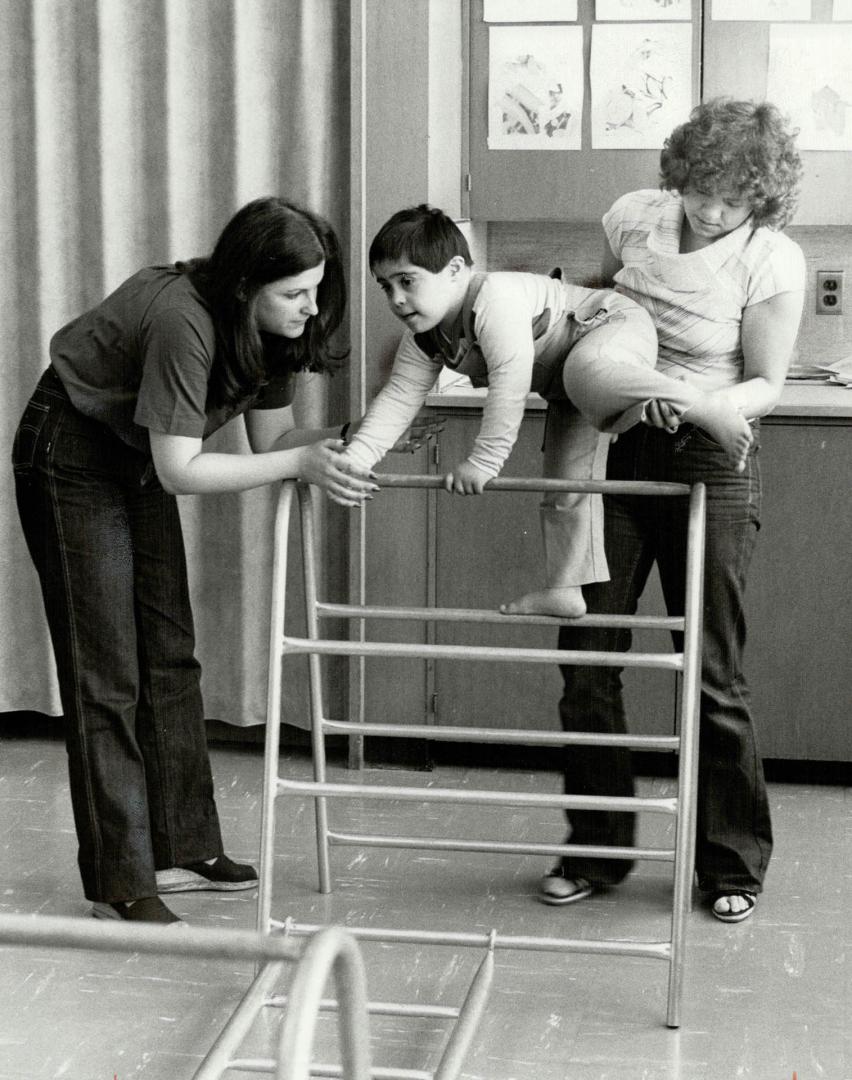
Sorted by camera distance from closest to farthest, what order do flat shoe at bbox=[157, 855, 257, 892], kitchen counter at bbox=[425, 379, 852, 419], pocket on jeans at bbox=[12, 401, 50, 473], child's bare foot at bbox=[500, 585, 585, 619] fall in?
child's bare foot at bbox=[500, 585, 585, 619], pocket on jeans at bbox=[12, 401, 50, 473], flat shoe at bbox=[157, 855, 257, 892], kitchen counter at bbox=[425, 379, 852, 419]

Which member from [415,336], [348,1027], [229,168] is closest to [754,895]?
[415,336]

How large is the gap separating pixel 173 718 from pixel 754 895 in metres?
1.15

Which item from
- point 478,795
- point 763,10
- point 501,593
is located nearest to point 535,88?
point 763,10

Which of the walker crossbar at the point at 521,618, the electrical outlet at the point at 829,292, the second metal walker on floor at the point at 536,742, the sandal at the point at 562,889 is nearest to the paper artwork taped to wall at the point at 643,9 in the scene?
the electrical outlet at the point at 829,292

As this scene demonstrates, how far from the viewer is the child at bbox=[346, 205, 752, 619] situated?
2434 mm

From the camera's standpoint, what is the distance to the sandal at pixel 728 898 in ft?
9.20

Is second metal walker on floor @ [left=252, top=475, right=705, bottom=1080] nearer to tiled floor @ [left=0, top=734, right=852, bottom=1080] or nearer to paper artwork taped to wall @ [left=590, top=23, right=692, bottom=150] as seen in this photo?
tiled floor @ [left=0, top=734, right=852, bottom=1080]

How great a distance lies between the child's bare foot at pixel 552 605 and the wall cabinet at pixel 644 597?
92cm

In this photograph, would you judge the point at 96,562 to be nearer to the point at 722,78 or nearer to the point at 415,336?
the point at 415,336

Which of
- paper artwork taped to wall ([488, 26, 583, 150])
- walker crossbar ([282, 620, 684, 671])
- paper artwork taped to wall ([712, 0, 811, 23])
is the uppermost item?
paper artwork taped to wall ([712, 0, 811, 23])

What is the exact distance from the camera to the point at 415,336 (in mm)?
2607

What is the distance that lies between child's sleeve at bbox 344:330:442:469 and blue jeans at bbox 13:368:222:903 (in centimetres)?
42

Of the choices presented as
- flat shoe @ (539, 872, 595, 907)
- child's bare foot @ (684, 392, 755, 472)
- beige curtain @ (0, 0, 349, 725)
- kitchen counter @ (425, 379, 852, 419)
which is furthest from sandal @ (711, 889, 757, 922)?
beige curtain @ (0, 0, 349, 725)

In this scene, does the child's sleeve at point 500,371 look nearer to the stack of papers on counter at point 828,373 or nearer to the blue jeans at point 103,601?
the blue jeans at point 103,601
